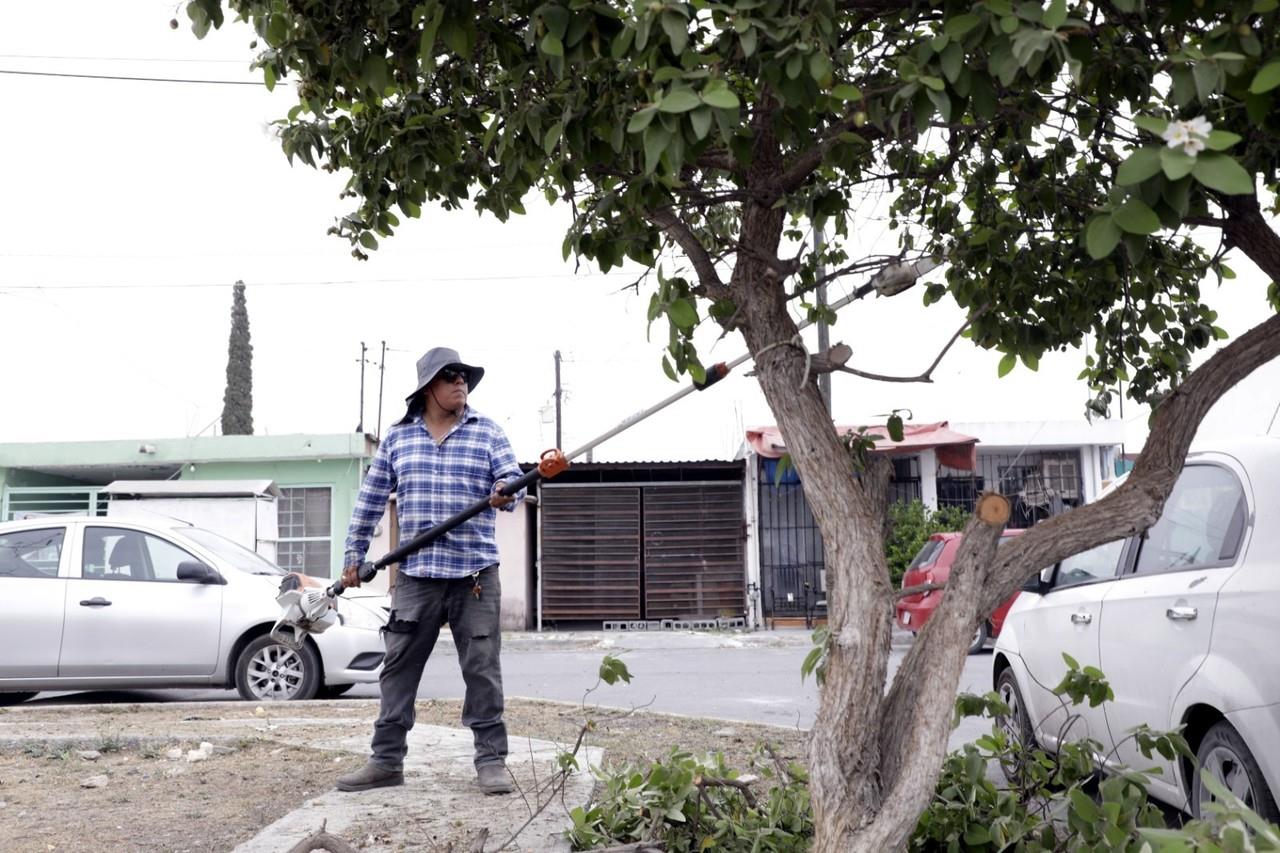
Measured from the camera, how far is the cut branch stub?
3150 millimetres

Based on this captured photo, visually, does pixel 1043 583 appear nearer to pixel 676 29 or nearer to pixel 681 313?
pixel 681 313

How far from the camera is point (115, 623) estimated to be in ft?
30.6

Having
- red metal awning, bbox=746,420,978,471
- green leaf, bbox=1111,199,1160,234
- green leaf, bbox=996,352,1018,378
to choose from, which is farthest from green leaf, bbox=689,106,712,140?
red metal awning, bbox=746,420,978,471

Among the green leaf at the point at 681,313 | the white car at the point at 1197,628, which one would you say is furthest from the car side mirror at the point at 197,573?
the green leaf at the point at 681,313

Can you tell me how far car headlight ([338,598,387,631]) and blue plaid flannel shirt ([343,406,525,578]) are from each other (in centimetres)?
442

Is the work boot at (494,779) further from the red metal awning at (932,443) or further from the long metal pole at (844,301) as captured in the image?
the red metal awning at (932,443)

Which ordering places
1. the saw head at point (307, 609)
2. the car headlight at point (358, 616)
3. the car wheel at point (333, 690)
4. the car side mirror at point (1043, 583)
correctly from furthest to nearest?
the car wheel at point (333, 690), the car headlight at point (358, 616), the car side mirror at point (1043, 583), the saw head at point (307, 609)

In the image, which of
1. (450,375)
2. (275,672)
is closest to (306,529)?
(275,672)

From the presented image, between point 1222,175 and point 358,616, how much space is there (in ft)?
28.9

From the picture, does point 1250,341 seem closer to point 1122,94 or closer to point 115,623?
point 1122,94

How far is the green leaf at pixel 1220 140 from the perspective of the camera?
179 cm

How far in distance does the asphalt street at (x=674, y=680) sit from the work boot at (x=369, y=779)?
74.9 inches

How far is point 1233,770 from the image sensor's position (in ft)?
13.5

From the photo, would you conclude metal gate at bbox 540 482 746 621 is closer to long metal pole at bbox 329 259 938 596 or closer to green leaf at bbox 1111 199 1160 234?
long metal pole at bbox 329 259 938 596
